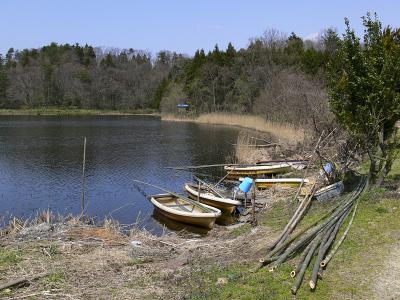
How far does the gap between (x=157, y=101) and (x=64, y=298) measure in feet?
277

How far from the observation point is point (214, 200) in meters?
17.5

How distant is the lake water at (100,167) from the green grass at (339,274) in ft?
27.1

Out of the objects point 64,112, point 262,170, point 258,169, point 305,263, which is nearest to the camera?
point 305,263

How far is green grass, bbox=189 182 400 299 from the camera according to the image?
739cm

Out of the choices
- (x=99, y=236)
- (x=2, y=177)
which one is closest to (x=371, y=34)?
(x=99, y=236)

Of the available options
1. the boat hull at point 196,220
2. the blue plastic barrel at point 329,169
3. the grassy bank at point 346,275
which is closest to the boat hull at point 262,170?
the blue plastic barrel at point 329,169

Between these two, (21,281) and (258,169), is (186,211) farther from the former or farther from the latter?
(21,281)

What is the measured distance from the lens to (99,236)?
11.3 metres

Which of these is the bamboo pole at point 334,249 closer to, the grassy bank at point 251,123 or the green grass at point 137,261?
the green grass at point 137,261

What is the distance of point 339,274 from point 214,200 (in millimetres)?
9709

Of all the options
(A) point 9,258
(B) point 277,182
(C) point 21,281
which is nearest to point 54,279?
(C) point 21,281

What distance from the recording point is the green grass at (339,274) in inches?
291

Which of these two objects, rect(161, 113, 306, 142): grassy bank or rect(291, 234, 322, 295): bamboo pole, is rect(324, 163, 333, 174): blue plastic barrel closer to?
rect(291, 234, 322, 295): bamboo pole

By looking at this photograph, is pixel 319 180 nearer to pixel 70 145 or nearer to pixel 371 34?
pixel 371 34
